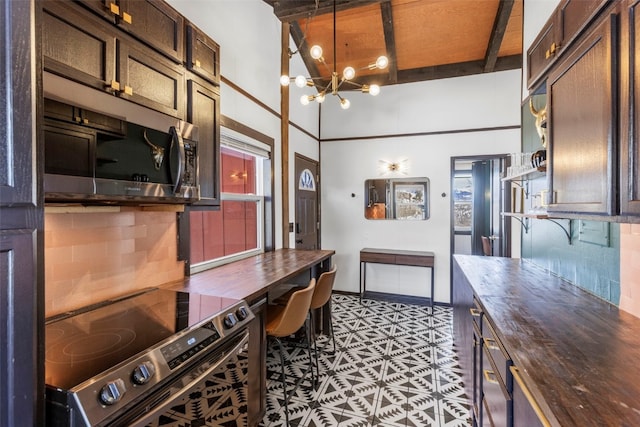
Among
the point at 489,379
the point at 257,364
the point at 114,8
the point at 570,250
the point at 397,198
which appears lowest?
the point at 257,364

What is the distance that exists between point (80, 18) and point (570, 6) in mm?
2222

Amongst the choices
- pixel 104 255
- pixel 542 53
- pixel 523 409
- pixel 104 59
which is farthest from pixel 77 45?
pixel 542 53

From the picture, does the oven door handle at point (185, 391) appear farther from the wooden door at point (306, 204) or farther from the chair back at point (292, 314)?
the wooden door at point (306, 204)

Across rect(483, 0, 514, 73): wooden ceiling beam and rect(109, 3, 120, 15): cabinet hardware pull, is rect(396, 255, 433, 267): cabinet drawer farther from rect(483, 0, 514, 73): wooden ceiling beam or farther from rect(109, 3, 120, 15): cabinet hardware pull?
rect(109, 3, 120, 15): cabinet hardware pull

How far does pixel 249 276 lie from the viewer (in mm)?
2273

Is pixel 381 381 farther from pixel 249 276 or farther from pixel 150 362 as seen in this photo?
pixel 150 362

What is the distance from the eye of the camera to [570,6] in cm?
150

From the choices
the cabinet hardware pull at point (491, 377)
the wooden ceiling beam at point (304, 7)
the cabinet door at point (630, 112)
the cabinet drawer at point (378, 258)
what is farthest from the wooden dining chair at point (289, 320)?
the wooden ceiling beam at point (304, 7)

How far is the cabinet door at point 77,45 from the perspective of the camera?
3.54 ft

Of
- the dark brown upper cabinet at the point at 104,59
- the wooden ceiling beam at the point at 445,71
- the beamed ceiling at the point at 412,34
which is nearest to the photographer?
the dark brown upper cabinet at the point at 104,59

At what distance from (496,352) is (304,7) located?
373 cm

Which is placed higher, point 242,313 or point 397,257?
point 242,313

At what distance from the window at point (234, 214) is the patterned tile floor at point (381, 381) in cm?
115

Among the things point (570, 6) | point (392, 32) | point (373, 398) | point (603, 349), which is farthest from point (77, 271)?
point (392, 32)
